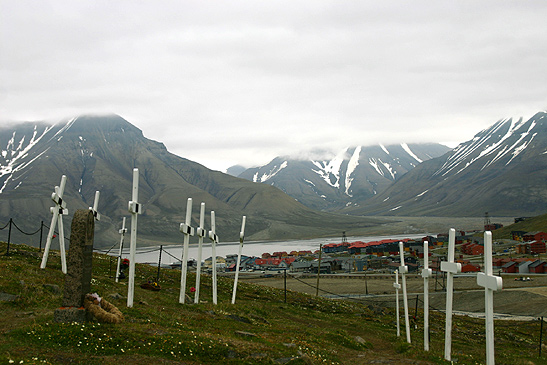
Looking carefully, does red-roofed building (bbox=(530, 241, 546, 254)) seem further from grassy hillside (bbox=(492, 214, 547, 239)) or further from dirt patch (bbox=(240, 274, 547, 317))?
grassy hillside (bbox=(492, 214, 547, 239))

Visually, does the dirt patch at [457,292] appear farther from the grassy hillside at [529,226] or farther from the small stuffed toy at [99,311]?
the grassy hillside at [529,226]

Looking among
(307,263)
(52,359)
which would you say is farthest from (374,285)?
(52,359)

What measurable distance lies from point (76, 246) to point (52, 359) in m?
4.42

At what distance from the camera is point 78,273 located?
15680 millimetres

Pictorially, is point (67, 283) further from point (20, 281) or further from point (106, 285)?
point (106, 285)

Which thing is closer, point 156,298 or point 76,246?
point 76,246

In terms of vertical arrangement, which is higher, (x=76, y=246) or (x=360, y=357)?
(x=76, y=246)

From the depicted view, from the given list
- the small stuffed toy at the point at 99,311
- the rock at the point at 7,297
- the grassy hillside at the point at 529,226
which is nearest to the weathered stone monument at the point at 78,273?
the small stuffed toy at the point at 99,311

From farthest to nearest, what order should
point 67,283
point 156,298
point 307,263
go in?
point 307,263, point 156,298, point 67,283

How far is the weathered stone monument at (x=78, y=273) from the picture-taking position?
15.0 metres

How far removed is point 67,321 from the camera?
1498cm

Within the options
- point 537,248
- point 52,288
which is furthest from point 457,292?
point 537,248

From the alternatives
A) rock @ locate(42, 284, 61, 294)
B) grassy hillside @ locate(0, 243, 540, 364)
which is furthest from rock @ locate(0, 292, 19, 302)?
rock @ locate(42, 284, 61, 294)

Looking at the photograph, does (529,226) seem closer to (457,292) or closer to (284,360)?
(457,292)
